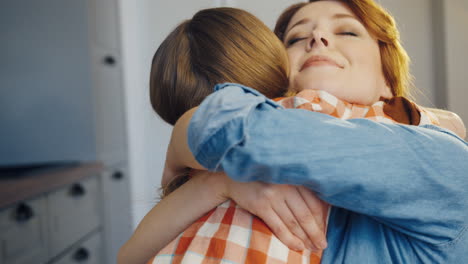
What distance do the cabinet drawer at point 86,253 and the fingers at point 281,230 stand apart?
46.9 inches

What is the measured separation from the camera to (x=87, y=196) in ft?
5.01

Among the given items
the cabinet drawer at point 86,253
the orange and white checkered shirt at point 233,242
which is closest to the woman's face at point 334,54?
the orange and white checkered shirt at point 233,242

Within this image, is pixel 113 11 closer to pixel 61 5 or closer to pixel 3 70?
pixel 61 5

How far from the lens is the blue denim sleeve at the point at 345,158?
0.31m

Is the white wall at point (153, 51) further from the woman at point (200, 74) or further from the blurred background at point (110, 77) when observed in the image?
the woman at point (200, 74)

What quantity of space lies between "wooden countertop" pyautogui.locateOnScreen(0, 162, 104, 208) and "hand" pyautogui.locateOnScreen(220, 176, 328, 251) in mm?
919

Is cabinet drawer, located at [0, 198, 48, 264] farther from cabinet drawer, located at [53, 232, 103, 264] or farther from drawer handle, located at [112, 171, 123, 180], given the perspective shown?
drawer handle, located at [112, 171, 123, 180]

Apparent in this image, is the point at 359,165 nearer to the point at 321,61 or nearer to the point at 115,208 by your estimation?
the point at 321,61

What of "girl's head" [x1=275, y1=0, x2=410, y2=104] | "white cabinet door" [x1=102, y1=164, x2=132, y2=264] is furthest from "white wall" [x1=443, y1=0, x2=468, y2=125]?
"white cabinet door" [x1=102, y1=164, x2=132, y2=264]

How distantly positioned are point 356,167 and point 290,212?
0.47 feet

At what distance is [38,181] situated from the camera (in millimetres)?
1166

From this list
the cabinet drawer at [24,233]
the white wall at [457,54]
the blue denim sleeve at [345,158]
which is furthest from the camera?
the white wall at [457,54]

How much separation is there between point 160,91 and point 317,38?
0.35 m

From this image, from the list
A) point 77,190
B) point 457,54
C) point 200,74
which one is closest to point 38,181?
point 77,190
